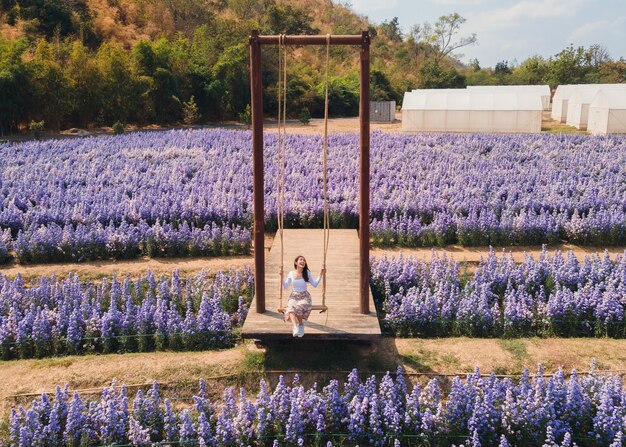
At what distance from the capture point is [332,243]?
32.4ft

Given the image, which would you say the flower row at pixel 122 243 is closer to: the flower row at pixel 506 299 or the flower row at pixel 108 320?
the flower row at pixel 108 320

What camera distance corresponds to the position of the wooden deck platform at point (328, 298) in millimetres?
6449

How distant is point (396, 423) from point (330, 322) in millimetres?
1517

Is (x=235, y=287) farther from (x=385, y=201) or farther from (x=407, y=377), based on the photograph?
(x=385, y=201)

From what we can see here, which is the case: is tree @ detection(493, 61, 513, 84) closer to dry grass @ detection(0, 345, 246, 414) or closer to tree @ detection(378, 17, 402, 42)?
tree @ detection(378, 17, 402, 42)

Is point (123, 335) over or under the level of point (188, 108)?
under

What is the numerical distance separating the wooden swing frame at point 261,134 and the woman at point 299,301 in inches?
6.7

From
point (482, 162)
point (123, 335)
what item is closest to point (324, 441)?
point (123, 335)

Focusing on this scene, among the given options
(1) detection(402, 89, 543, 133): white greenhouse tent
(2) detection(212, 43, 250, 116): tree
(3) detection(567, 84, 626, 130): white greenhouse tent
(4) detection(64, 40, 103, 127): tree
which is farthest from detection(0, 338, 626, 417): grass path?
(2) detection(212, 43, 250, 116): tree

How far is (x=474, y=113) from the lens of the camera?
30516mm

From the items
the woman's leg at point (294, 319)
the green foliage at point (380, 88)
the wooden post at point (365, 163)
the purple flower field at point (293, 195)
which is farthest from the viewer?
the green foliage at point (380, 88)

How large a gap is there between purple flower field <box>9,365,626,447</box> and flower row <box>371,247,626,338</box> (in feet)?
5.77

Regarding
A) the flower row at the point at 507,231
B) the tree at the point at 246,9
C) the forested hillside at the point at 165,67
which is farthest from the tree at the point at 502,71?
the flower row at the point at 507,231

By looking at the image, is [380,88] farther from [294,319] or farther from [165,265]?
[294,319]
